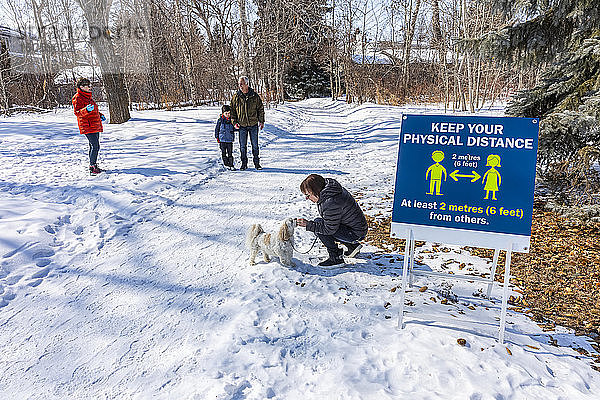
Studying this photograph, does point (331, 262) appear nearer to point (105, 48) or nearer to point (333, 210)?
point (333, 210)

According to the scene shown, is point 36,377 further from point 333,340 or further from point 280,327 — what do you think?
point 333,340

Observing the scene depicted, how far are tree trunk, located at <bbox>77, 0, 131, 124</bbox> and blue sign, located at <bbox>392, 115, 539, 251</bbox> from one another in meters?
13.0

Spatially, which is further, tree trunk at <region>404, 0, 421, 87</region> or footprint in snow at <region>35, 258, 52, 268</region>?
tree trunk at <region>404, 0, 421, 87</region>

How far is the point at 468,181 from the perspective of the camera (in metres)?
2.94

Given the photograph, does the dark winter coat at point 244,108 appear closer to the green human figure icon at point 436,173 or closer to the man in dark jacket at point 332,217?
the man in dark jacket at point 332,217

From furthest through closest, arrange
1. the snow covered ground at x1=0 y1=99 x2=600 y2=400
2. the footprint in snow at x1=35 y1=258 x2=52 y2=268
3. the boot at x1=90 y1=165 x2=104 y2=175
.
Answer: the boot at x1=90 y1=165 x2=104 y2=175
the footprint in snow at x1=35 y1=258 x2=52 y2=268
the snow covered ground at x1=0 y1=99 x2=600 y2=400

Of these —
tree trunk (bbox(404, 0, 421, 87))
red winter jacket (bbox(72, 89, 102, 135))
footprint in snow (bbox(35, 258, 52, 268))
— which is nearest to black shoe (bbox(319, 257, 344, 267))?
footprint in snow (bbox(35, 258, 52, 268))

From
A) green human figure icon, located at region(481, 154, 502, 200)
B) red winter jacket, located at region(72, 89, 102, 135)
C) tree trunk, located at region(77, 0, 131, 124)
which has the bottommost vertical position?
green human figure icon, located at region(481, 154, 502, 200)

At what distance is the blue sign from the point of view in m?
2.82

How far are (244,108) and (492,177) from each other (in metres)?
6.26

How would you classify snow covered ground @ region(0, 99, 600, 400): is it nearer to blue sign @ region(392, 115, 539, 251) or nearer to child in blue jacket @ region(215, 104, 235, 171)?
blue sign @ region(392, 115, 539, 251)

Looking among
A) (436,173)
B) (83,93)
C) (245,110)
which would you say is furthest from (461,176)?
(83,93)

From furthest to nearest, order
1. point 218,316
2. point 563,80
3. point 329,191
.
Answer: point 563,80 < point 329,191 < point 218,316

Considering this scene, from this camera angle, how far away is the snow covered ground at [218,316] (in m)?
2.64
